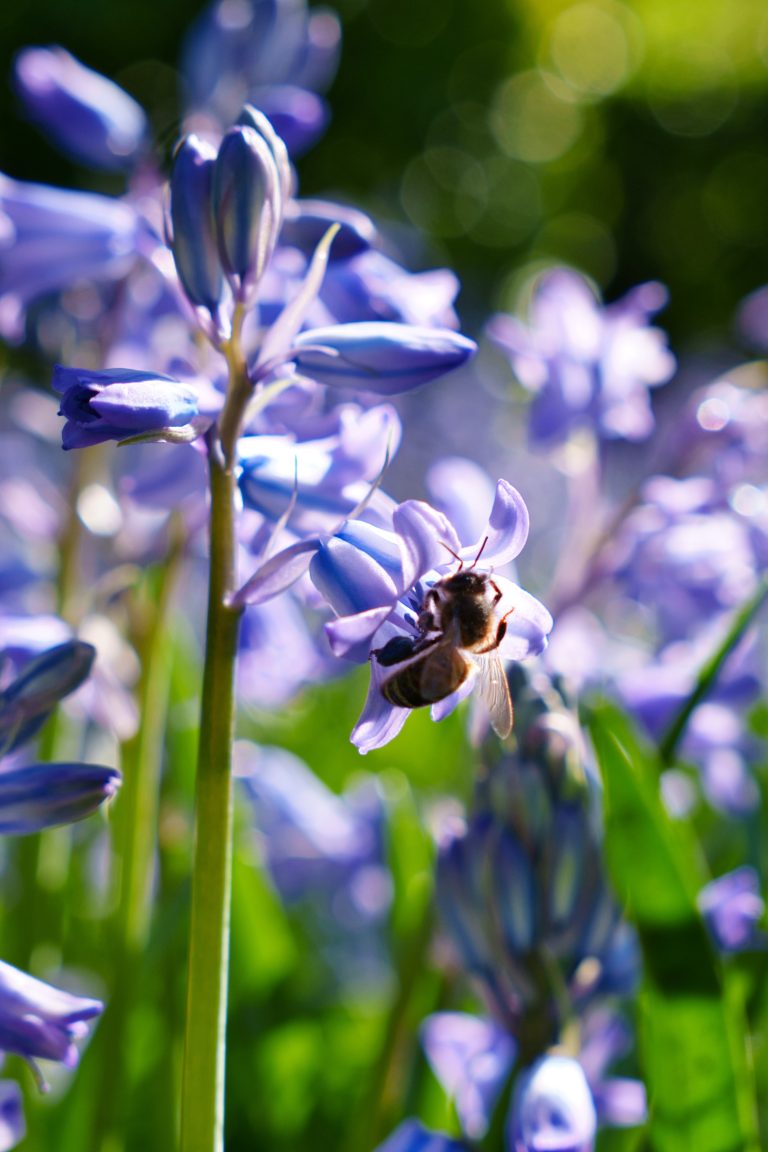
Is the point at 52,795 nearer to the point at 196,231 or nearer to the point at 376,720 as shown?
the point at 376,720

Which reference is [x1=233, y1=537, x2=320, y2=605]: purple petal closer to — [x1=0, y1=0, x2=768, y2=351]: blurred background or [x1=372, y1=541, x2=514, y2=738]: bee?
[x1=372, y1=541, x2=514, y2=738]: bee

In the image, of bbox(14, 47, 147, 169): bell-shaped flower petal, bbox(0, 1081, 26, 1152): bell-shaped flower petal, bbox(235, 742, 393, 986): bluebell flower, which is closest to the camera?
bbox(0, 1081, 26, 1152): bell-shaped flower petal

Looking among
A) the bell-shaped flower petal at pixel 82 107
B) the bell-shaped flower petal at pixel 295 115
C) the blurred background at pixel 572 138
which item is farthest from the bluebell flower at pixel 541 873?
the blurred background at pixel 572 138

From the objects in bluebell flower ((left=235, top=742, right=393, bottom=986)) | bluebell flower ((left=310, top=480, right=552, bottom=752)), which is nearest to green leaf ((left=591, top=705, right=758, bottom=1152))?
bluebell flower ((left=310, top=480, right=552, bottom=752))

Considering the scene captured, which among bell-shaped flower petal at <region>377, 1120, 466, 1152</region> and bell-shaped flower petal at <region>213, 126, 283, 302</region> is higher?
bell-shaped flower petal at <region>213, 126, 283, 302</region>

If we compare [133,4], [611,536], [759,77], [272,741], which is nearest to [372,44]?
[133,4]

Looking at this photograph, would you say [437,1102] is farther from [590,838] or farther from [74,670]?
[74,670]

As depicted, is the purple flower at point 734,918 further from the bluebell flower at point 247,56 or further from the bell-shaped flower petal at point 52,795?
the bluebell flower at point 247,56
